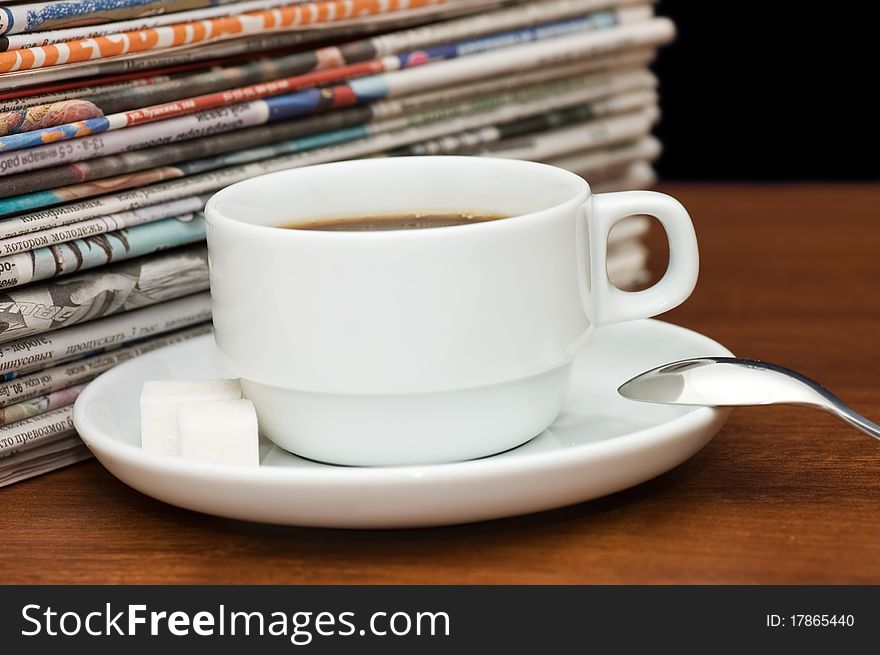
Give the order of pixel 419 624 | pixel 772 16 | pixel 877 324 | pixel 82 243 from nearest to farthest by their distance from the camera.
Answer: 1. pixel 419 624
2. pixel 82 243
3. pixel 877 324
4. pixel 772 16

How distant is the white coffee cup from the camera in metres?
0.55

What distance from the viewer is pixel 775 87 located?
1.68 metres

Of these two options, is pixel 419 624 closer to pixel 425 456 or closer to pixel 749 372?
pixel 425 456

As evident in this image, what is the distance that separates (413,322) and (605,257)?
0.12m

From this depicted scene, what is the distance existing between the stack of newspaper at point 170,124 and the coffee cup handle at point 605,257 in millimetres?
223

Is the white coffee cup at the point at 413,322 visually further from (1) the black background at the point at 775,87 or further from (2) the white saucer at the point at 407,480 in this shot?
(1) the black background at the point at 775,87

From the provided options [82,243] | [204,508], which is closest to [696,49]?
[82,243]

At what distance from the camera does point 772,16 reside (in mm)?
1650

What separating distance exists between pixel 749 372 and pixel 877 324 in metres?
0.33

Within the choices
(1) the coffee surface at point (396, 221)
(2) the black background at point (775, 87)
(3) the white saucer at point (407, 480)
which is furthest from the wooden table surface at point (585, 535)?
(2) the black background at point (775, 87)

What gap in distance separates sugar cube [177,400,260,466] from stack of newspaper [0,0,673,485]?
13 centimetres

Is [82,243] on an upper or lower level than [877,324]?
upper

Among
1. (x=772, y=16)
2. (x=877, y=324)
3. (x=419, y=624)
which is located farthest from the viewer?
(x=772, y=16)

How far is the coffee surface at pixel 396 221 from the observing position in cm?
67
